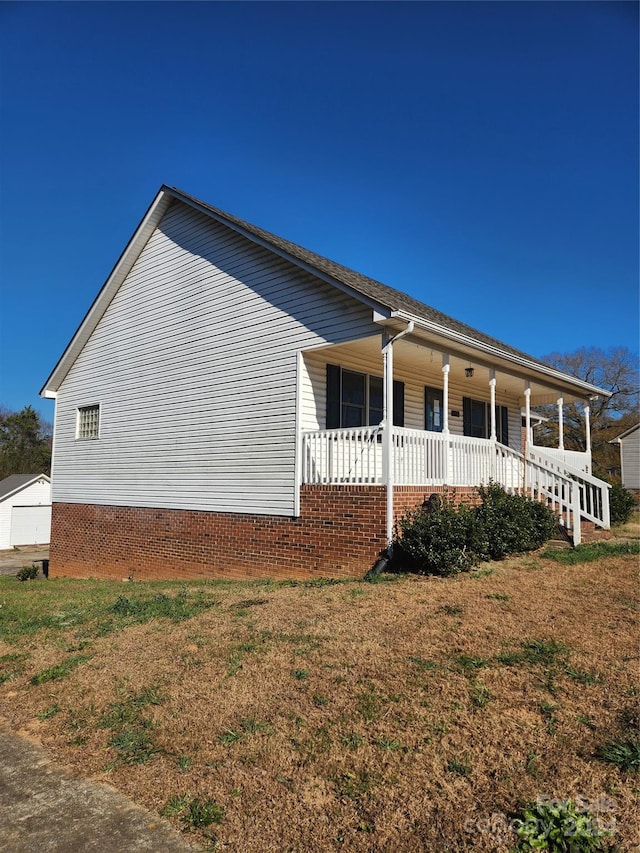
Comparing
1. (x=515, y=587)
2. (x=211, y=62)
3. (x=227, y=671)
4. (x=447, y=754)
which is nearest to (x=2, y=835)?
(x=227, y=671)

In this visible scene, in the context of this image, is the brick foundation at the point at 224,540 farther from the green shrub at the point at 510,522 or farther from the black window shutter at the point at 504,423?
the black window shutter at the point at 504,423

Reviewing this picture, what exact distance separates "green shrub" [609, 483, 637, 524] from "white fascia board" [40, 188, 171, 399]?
13498mm

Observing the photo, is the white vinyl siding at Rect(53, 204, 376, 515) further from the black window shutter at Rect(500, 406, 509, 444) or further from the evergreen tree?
the evergreen tree

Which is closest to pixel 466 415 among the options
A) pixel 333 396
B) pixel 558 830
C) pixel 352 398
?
pixel 352 398

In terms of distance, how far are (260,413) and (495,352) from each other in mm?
4954

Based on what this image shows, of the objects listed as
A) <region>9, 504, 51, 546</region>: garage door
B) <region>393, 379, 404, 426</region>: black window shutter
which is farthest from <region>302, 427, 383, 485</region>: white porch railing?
<region>9, 504, 51, 546</region>: garage door

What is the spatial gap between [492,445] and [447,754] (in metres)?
9.31

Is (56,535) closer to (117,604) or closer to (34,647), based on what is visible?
(117,604)

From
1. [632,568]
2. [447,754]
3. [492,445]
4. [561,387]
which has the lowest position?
[447,754]

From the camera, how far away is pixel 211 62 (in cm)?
1131

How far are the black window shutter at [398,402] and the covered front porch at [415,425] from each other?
23mm

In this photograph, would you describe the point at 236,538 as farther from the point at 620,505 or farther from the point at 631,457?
the point at 631,457

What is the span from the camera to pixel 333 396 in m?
11.7

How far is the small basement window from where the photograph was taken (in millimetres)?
16609
